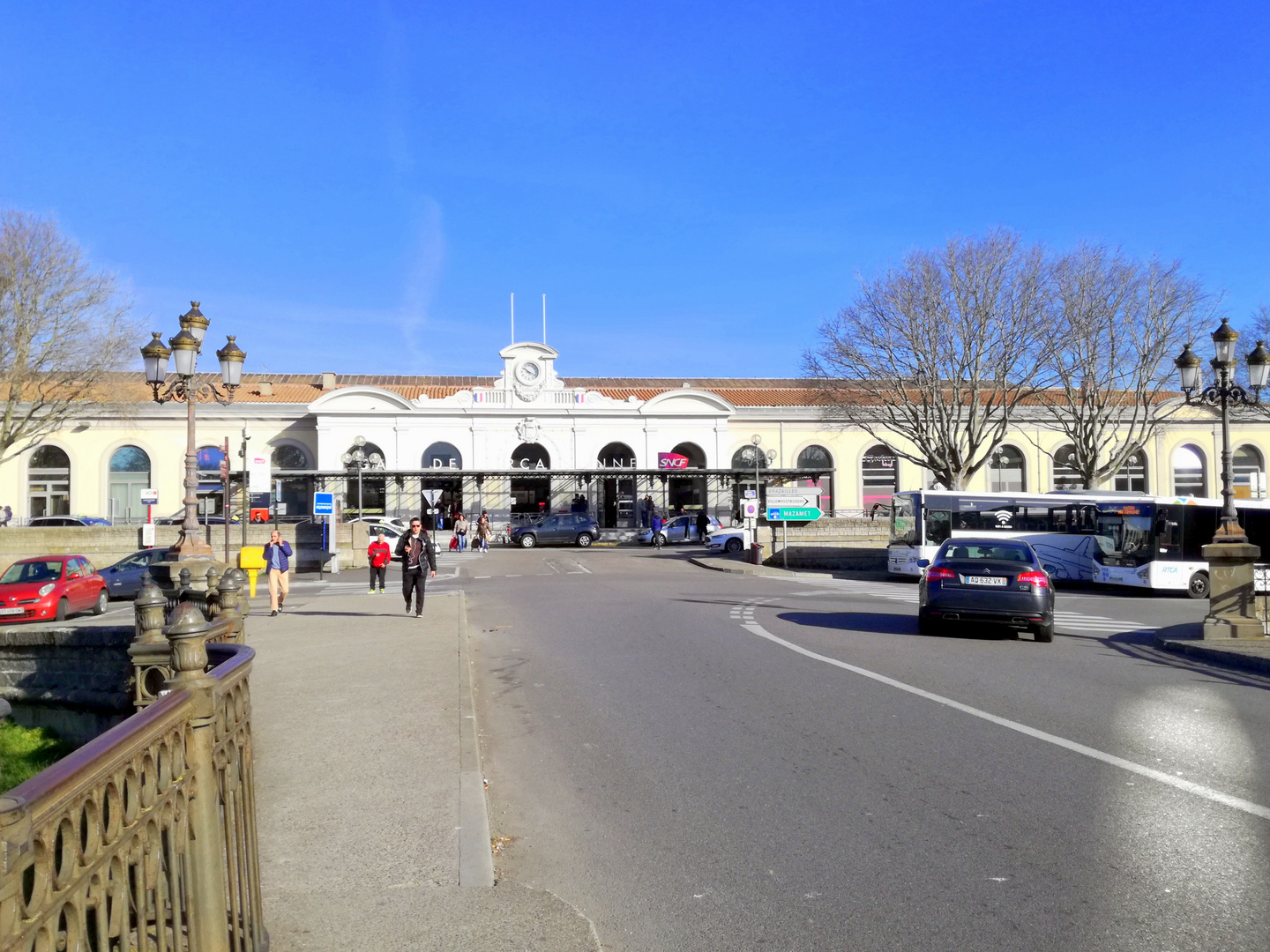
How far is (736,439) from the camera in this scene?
6038 centimetres

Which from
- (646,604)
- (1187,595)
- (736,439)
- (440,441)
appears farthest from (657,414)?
(646,604)

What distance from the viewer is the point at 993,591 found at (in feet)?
49.0

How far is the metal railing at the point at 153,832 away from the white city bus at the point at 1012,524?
2910 centimetres

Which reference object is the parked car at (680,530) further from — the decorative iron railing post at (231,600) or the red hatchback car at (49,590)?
the decorative iron railing post at (231,600)

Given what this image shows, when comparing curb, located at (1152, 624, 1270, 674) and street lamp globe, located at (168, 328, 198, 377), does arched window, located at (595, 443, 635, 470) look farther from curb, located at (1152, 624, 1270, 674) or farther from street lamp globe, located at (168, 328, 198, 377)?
curb, located at (1152, 624, 1270, 674)

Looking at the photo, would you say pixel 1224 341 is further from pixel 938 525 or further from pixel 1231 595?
pixel 938 525

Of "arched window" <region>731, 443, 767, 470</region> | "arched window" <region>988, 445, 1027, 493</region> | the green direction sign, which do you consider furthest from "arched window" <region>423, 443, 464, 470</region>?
"arched window" <region>988, 445, 1027, 493</region>

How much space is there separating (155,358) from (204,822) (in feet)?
60.7

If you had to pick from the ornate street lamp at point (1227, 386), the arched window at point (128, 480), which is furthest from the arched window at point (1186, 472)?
the arched window at point (128, 480)

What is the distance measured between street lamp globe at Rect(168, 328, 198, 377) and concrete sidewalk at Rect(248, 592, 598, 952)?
26.9 ft

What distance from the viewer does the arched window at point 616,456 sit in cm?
5812

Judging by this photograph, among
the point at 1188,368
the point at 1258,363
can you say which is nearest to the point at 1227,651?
the point at 1258,363

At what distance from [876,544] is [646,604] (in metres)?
25.6

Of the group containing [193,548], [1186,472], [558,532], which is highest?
[1186,472]
